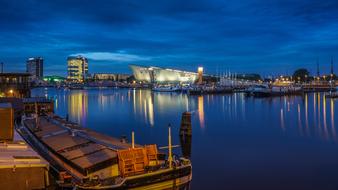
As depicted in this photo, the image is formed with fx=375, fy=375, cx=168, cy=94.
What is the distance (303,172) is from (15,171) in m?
16.4

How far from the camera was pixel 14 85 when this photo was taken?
61.3 m

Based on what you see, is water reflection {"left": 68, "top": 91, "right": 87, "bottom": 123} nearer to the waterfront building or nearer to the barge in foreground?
the waterfront building

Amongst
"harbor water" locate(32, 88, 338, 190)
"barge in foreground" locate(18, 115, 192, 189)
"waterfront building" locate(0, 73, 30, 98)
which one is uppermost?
"waterfront building" locate(0, 73, 30, 98)

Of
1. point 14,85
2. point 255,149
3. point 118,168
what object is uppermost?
point 14,85

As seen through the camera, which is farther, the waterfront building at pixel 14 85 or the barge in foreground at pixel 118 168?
the waterfront building at pixel 14 85

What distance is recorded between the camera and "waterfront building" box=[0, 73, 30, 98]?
194 feet

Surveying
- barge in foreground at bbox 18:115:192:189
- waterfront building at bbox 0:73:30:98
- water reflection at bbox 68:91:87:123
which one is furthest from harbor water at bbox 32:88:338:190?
waterfront building at bbox 0:73:30:98

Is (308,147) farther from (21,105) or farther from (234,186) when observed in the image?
(21,105)

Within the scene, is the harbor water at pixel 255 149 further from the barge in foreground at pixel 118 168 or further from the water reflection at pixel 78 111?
the water reflection at pixel 78 111

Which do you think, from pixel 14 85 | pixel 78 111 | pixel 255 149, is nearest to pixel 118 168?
pixel 255 149

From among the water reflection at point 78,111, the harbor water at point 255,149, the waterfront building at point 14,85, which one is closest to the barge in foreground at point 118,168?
the harbor water at point 255,149

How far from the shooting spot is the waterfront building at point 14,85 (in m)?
59.2

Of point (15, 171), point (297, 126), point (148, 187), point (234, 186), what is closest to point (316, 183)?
point (234, 186)

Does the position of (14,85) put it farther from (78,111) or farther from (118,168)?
(118,168)
